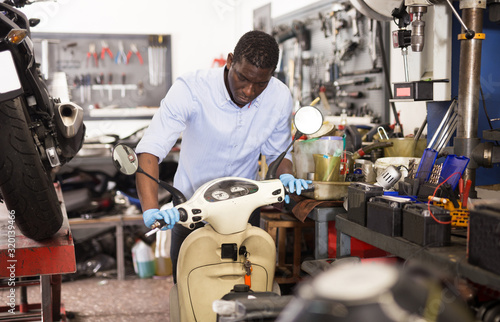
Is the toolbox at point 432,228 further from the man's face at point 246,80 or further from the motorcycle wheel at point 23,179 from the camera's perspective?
the motorcycle wheel at point 23,179

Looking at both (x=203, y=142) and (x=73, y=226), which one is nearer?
(x=203, y=142)

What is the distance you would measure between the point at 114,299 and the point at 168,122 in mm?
2222

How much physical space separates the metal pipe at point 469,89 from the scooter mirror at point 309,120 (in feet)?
2.02

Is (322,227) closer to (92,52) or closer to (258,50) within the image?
(258,50)

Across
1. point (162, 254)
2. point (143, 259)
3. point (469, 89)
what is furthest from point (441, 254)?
point (143, 259)

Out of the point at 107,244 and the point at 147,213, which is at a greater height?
the point at 147,213

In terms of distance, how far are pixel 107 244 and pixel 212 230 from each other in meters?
3.06

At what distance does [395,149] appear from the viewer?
2.63 metres

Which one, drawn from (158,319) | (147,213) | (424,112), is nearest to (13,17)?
(147,213)

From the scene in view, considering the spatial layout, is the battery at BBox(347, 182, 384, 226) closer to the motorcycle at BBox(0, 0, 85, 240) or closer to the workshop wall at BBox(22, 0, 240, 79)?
the motorcycle at BBox(0, 0, 85, 240)

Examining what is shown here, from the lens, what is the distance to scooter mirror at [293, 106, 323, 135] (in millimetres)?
1896

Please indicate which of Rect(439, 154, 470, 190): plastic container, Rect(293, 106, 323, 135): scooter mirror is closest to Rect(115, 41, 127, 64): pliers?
Rect(293, 106, 323, 135): scooter mirror

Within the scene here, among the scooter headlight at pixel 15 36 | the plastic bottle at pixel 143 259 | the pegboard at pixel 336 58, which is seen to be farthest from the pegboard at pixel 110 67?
the scooter headlight at pixel 15 36

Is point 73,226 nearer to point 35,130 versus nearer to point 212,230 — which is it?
point 35,130
